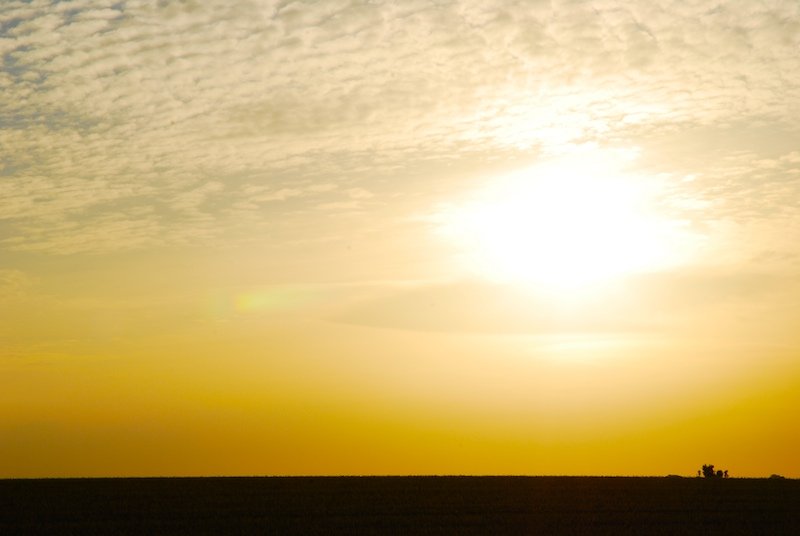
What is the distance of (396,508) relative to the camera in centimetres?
4256

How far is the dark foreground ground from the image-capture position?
119ft

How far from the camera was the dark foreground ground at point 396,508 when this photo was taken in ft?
119

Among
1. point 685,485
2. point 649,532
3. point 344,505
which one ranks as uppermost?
point 685,485

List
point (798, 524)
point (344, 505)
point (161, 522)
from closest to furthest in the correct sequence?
point (161, 522) → point (798, 524) → point (344, 505)

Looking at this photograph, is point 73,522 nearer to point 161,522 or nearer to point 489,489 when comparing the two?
point 161,522

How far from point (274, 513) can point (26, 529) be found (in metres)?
9.80

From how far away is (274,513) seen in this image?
132 feet

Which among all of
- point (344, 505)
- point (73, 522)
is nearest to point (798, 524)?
point (344, 505)

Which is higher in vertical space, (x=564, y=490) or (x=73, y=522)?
(x=564, y=490)

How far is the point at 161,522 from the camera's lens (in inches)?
1465

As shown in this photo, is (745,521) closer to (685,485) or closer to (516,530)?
(516,530)

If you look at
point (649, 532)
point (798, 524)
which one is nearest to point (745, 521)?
point (798, 524)

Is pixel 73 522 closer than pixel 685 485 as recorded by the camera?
Yes

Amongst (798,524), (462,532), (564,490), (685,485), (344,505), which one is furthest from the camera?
(685,485)
